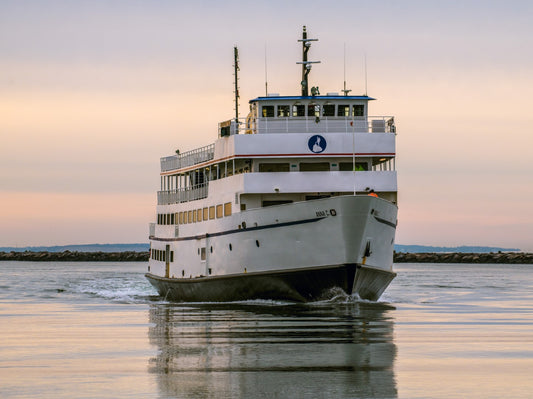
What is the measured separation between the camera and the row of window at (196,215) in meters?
37.8

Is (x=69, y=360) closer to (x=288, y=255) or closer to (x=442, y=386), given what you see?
(x=442, y=386)

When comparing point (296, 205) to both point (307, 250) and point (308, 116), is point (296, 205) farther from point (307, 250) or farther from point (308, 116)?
point (308, 116)

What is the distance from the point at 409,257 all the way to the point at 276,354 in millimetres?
150314

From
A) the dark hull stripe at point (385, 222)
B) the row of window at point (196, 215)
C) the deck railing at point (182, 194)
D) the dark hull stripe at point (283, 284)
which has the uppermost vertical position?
the deck railing at point (182, 194)

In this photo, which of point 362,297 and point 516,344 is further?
point 362,297

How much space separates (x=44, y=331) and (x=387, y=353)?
959 centimetres

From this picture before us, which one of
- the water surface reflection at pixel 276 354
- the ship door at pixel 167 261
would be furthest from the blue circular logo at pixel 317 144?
the ship door at pixel 167 261

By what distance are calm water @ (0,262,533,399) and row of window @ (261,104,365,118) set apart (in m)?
10.5

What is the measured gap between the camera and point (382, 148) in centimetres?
3591

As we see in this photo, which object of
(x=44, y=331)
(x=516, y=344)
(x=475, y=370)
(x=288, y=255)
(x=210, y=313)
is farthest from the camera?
(x=288, y=255)

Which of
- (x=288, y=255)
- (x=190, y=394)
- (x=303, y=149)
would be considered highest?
(x=303, y=149)

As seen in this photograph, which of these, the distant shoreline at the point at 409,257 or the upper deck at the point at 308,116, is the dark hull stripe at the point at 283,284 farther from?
the distant shoreline at the point at 409,257

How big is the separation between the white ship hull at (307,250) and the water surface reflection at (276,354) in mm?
3109

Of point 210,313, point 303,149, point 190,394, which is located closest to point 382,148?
point 303,149
